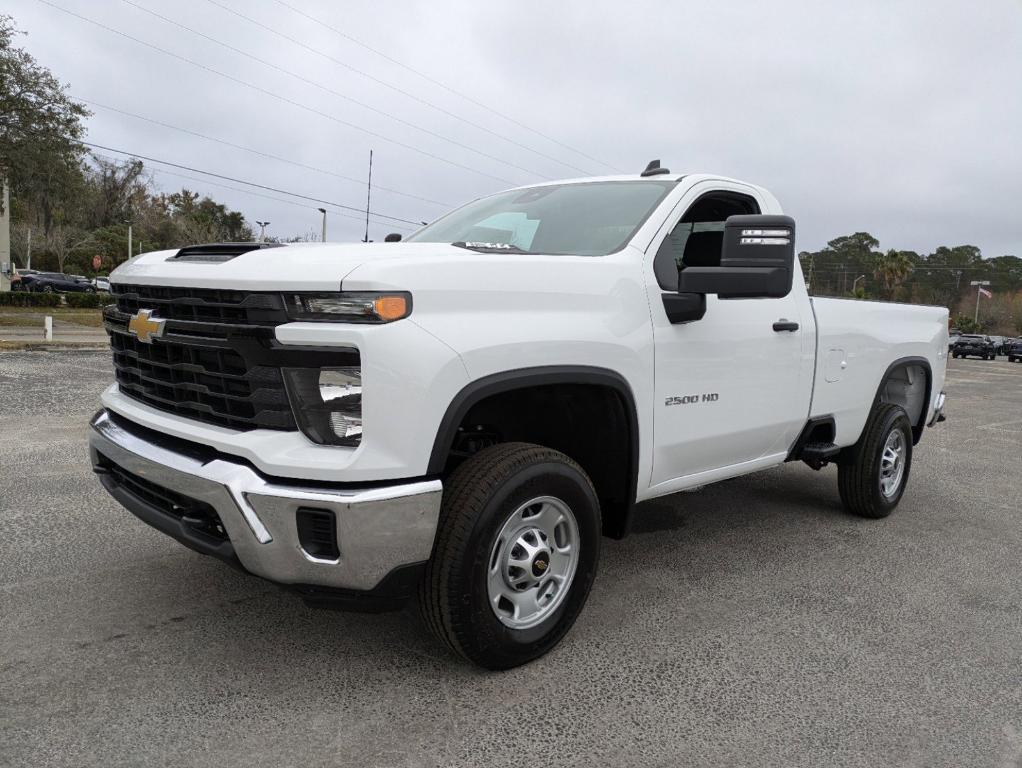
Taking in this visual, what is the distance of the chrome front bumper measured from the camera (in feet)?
7.81

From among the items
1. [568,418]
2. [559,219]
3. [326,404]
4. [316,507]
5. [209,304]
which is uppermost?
[559,219]

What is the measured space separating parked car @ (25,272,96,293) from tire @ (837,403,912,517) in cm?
4628

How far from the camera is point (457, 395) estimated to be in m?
2.54

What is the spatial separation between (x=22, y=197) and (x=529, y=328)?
2489 centimetres

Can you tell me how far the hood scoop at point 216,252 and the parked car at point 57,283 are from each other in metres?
46.2

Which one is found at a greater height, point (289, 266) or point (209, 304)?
point (289, 266)

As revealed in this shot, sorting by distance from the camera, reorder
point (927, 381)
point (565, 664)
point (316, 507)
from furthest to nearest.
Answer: point (927, 381) → point (565, 664) → point (316, 507)

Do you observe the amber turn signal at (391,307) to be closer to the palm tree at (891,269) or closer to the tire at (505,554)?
the tire at (505,554)

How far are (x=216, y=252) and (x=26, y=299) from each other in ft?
107

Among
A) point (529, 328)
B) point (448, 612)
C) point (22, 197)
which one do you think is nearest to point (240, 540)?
point (448, 612)

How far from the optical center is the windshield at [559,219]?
351 centimetres

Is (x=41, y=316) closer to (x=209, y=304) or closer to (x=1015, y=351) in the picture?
(x=209, y=304)

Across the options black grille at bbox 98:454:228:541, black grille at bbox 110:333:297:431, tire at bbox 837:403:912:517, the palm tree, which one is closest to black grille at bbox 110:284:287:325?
black grille at bbox 110:333:297:431

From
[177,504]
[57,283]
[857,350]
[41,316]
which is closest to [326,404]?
[177,504]
